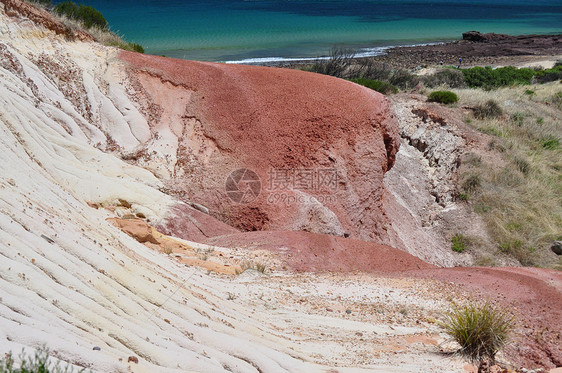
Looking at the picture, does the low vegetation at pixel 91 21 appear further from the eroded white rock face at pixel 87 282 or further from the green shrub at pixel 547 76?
the green shrub at pixel 547 76

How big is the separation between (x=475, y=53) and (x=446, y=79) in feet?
72.1

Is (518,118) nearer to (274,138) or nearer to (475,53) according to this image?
(274,138)

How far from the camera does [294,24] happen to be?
2581 inches

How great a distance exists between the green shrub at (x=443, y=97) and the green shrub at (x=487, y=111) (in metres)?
0.97

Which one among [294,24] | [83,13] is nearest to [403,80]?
[83,13]

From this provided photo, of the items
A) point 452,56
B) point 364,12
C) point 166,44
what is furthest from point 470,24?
point 166,44

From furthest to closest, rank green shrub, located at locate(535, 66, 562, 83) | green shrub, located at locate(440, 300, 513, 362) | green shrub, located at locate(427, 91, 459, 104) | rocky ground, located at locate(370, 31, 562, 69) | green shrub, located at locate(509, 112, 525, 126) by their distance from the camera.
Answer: rocky ground, located at locate(370, 31, 562, 69), green shrub, located at locate(535, 66, 562, 83), green shrub, located at locate(427, 91, 459, 104), green shrub, located at locate(509, 112, 525, 126), green shrub, located at locate(440, 300, 513, 362)

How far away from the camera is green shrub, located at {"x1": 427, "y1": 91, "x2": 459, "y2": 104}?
2191 cm

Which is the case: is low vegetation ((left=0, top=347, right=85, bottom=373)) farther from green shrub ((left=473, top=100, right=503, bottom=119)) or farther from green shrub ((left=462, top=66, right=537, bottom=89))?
green shrub ((left=462, top=66, right=537, bottom=89))

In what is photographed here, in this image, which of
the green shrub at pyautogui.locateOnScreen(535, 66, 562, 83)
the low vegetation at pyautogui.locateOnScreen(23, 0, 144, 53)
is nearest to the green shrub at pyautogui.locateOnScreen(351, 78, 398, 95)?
the low vegetation at pyautogui.locateOnScreen(23, 0, 144, 53)

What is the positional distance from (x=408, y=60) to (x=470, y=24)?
36.4 metres

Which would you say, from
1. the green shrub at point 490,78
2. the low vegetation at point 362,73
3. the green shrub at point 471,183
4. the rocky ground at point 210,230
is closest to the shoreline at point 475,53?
the green shrub at point 490,78

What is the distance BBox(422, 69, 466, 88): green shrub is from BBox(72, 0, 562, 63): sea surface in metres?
15.0

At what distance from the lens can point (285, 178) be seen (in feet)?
40.9
